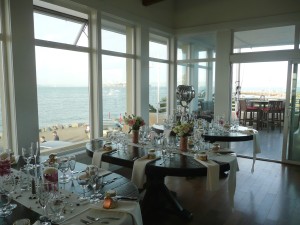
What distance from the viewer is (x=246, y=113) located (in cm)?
888

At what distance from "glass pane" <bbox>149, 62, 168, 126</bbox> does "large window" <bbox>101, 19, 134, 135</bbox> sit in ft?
2.49

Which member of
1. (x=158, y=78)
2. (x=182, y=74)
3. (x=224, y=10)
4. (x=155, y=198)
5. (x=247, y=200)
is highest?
(x=224, y=10)

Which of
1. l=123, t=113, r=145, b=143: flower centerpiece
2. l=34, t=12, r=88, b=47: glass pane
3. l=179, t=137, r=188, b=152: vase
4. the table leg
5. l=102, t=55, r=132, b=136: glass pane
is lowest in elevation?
the table leg

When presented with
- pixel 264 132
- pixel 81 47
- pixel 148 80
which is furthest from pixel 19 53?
pixel 264 132

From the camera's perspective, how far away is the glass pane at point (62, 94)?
4.06 metres

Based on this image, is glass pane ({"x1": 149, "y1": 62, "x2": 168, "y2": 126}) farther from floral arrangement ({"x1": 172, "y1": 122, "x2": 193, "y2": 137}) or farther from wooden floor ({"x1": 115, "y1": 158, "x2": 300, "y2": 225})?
floral arrangement ({"x1": 172, "y1": 122, "x2": 193, "y2": 137})

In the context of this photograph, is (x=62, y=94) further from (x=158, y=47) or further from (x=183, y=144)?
(x=158, y=47)

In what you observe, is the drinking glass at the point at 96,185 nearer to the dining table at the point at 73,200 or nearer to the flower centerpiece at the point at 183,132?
the dining table at the point at 73,200

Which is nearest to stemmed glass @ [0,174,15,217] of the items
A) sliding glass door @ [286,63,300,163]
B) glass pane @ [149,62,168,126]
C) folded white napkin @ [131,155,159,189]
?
folded white napkin @ [131,155,159,189]

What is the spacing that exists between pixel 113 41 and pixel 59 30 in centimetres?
129

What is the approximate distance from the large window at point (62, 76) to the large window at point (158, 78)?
206cm

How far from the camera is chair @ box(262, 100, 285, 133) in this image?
8.37 metres

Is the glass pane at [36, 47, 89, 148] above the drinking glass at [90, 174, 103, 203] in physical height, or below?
above

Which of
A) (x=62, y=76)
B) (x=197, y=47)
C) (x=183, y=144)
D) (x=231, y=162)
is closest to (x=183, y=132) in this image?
(x=183, y=144)
